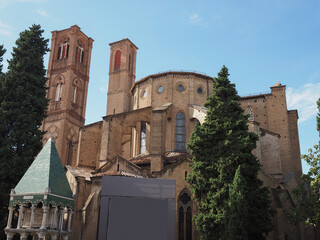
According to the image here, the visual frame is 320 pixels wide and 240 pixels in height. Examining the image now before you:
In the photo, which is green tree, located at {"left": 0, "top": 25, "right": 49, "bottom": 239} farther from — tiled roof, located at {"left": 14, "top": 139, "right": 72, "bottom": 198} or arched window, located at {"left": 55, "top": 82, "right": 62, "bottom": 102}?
arched window, located at {"left": 55, "top": 82, "right": 62, "bottom": 102}

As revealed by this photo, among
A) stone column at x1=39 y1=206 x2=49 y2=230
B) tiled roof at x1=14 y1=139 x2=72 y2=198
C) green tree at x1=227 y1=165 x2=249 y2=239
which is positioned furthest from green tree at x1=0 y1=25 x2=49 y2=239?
green tree at x1=227 y1=165 x2=249 y2=239

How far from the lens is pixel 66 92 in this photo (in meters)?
36.7

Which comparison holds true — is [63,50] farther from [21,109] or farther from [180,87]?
[21,109]

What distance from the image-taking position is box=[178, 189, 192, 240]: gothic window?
18.6m

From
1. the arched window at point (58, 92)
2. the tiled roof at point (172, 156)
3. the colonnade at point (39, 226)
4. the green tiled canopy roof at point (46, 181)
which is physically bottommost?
the colonnade at point (39, 226)

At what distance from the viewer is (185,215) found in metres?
18.9

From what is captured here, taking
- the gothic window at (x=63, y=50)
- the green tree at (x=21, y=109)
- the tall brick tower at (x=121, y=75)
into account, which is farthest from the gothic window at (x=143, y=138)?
the gothic window at (x=63, y=50)

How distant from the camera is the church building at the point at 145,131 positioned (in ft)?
63.8

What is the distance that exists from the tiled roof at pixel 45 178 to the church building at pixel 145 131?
4.78 m

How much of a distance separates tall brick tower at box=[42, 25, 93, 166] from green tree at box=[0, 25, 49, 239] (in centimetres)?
1444

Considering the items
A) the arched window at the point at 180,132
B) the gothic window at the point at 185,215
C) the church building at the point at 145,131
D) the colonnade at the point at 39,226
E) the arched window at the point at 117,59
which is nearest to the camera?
the colonnade at the point at 39,226

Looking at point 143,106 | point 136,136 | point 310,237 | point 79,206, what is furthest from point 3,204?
point 310,237

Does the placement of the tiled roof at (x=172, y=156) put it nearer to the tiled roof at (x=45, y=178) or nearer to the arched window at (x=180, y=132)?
the arched window at (x=180, y=132)

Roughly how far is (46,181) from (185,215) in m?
8.62
